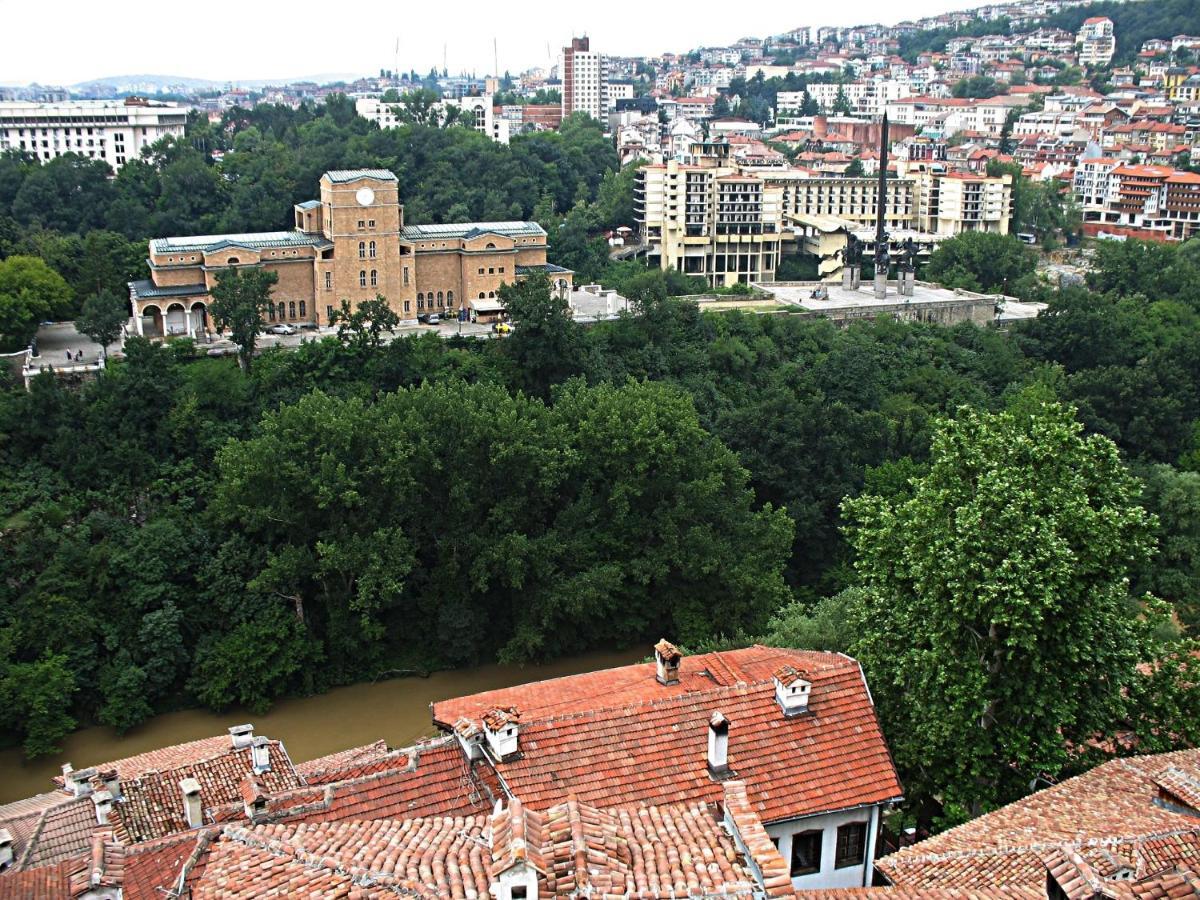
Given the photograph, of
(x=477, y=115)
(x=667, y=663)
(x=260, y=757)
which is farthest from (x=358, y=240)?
(x=477, y=115)

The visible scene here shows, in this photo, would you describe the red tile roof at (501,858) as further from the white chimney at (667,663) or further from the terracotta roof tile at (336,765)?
the white chimney at (667,663)

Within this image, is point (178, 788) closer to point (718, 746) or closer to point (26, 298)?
point (718, 746)

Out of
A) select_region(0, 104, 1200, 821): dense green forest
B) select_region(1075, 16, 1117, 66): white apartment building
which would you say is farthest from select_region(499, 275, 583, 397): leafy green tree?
select_region(1075, 16, 1117, 66): white apartment building

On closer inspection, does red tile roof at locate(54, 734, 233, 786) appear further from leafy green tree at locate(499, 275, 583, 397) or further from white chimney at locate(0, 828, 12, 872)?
leafy green tree at locate(499, 275, 583, 397)

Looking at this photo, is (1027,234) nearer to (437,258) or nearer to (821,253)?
(821,253)

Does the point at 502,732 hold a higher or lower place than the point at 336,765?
higher
